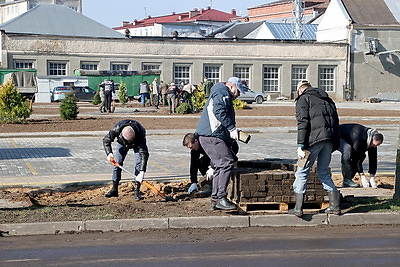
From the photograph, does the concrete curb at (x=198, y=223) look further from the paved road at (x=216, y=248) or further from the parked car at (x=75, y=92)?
the parked car at (x=75, y=92)

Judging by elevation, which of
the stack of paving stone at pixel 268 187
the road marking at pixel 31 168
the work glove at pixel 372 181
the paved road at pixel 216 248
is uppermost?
the stack of paving stone at pixel 268 187

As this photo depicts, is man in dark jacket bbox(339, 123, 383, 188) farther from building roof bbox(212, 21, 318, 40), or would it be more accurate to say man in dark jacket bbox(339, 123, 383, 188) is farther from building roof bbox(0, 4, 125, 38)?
building roof bbox(212, 21, 318, 40)

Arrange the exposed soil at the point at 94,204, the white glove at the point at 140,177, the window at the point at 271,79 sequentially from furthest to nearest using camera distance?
the window at the point at 271,79 < the white glove at the point at 140,177 < the exposed soil at the point at 94,204

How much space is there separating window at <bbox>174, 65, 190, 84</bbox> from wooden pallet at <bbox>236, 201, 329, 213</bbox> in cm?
5501

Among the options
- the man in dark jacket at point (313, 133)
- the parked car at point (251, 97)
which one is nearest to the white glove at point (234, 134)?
the man in dark jacket at point (313, 133)

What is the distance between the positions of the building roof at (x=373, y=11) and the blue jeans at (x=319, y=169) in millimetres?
58742

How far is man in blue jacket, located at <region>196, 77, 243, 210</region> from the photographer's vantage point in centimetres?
979

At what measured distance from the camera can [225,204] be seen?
32.1 feet

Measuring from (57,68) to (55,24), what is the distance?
6.05 metres

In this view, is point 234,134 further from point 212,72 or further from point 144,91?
point 212,72

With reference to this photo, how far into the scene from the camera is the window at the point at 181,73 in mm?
65000

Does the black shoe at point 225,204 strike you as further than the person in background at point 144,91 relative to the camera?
No

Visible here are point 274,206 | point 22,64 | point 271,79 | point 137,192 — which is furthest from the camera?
point 271,79

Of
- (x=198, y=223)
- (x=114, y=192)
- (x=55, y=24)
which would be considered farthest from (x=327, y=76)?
(x=198, y=223)
